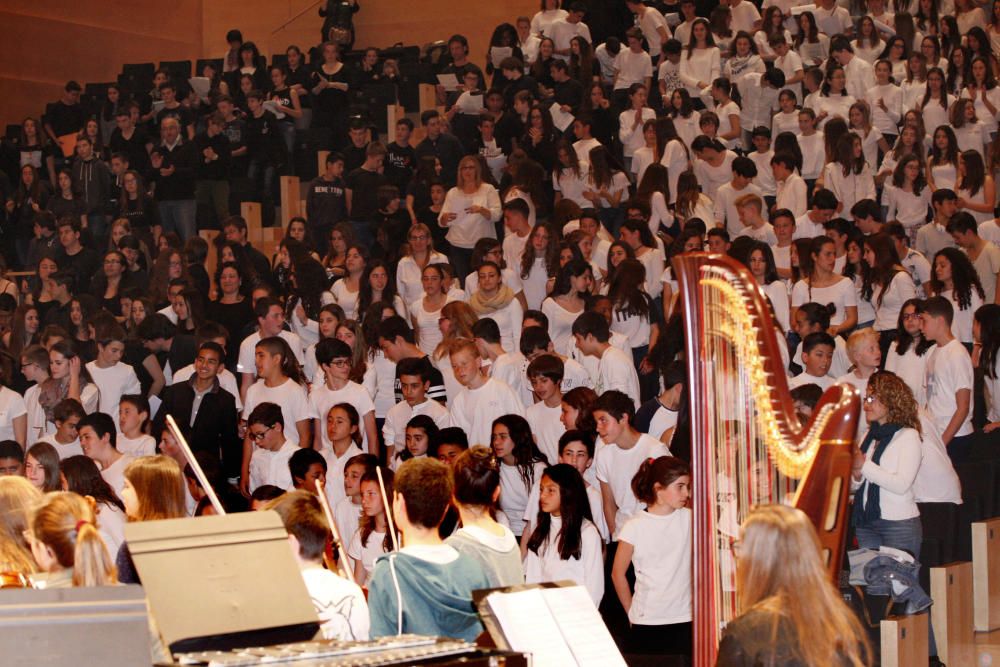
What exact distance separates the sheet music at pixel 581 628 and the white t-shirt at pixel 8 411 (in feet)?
25.9

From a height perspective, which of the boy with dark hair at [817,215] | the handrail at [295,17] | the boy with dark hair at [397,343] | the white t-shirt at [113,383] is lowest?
the white t-shirt at [113,383]

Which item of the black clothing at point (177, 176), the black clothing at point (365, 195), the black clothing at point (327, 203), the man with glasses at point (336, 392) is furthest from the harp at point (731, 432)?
the black clothing at point (177, 176)

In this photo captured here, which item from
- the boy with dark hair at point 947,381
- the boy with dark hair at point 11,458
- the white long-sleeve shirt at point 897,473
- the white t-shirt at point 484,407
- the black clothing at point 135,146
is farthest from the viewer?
the black clothing at point 135,146

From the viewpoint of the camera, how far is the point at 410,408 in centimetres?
1033

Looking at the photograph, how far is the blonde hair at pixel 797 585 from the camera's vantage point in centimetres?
371

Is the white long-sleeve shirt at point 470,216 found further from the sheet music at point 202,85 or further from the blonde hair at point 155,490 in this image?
the blonde hair at point 155,490

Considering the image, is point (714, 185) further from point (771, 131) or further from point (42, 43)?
point (42, 43)

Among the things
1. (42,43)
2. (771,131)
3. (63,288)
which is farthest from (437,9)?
(63,288)

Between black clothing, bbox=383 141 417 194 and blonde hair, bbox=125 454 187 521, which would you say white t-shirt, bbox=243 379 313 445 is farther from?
black clothing, bbox=383 141 417 194

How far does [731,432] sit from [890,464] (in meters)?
3.70

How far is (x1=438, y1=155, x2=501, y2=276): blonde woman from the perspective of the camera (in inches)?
568

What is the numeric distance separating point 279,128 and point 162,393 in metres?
7.30

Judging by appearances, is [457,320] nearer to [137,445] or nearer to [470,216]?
[137,445]

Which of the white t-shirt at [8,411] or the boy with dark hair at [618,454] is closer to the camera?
the boy with dark hair at [618,454]
